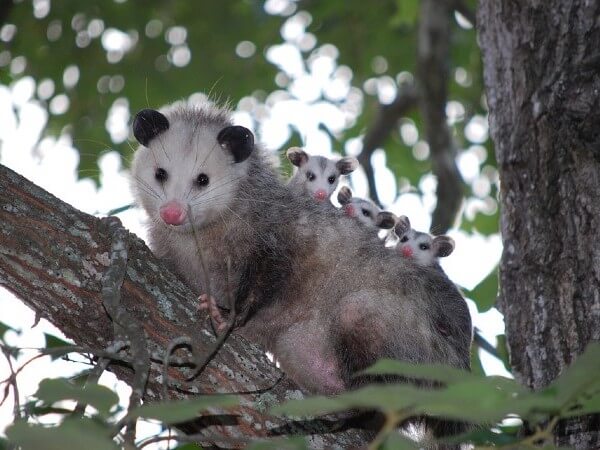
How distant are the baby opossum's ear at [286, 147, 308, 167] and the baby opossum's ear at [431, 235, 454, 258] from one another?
2.40ft

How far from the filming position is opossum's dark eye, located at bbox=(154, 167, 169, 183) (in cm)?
275

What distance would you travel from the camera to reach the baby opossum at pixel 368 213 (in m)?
3.07

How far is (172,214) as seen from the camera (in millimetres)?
2467

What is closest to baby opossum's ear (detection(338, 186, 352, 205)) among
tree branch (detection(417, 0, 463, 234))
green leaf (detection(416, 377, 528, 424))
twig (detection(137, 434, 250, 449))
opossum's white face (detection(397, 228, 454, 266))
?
opossum's white face (detection(397, 228, 454, 266))

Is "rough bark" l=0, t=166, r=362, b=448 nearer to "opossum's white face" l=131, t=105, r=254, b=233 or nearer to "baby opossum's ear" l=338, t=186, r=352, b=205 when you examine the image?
"opossum's white face" l=131, t=105, r=254, b=233

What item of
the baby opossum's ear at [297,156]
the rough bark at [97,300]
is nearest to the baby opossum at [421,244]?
the baby opossum's ear at [297,156]

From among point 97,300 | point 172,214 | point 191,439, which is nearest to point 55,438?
point 191,439

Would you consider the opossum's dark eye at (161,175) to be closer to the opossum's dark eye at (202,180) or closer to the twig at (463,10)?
the opossum's dark eye at (202,180)

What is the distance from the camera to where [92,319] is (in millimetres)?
1997

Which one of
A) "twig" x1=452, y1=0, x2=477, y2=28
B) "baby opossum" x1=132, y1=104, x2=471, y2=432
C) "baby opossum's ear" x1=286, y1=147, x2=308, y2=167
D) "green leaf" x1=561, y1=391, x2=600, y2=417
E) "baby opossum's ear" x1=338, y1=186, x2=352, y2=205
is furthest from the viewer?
"twig" x1=452, y1=0, x2=477, y2=28

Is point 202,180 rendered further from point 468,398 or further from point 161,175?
point 468,398

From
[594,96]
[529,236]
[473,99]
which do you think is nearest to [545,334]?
[529,236]

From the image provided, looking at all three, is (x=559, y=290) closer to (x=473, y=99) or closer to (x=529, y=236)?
(x=529, y=236)

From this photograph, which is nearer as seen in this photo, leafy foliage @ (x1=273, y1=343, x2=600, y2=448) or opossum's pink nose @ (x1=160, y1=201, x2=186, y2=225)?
leafy foliage @ (x1=273, y1=343, x2=600, y2=448)
